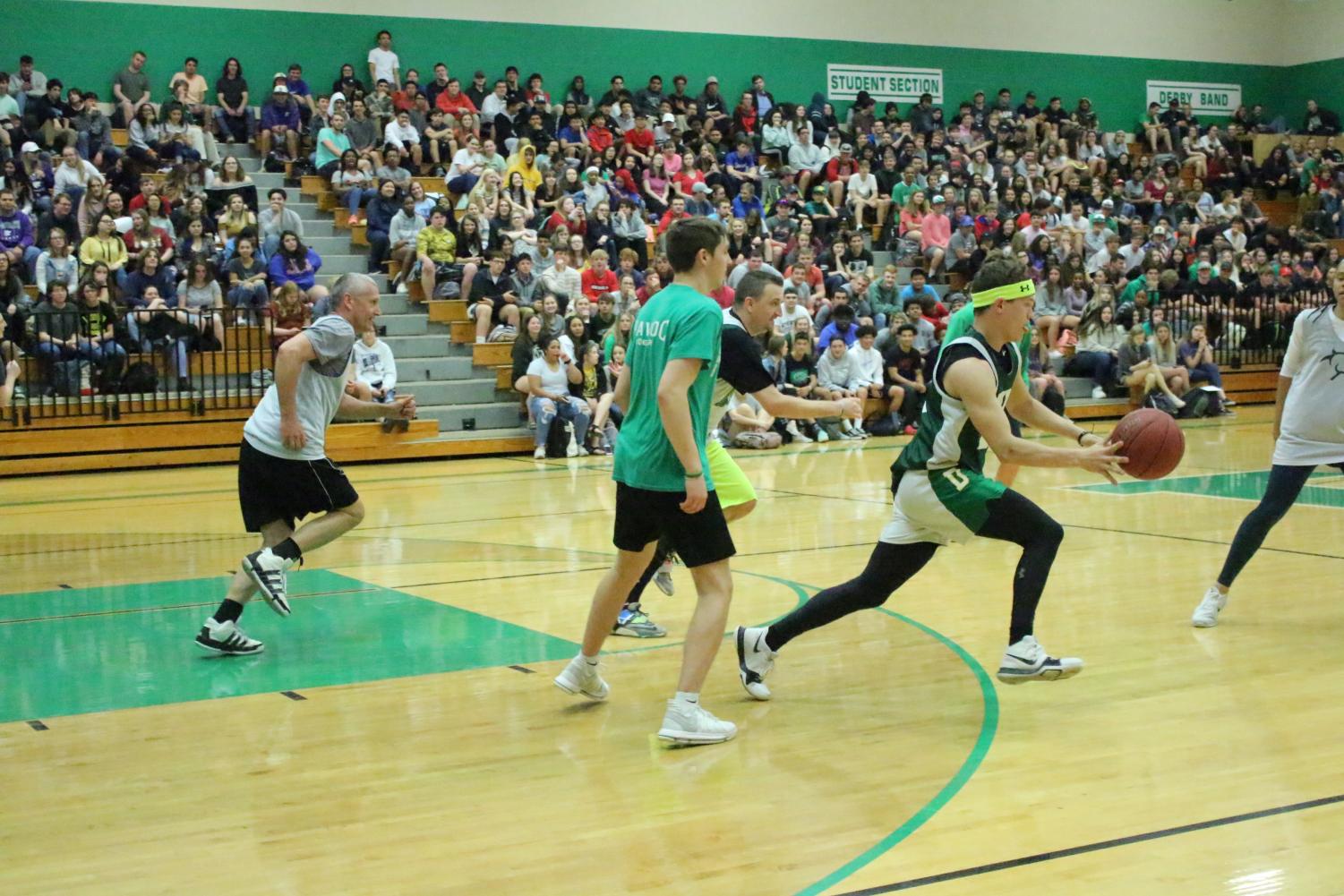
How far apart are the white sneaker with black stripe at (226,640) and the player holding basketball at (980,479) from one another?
8.17 ft

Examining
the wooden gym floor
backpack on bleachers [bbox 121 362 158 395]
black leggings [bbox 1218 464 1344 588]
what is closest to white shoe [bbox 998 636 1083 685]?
the wooden gym floor

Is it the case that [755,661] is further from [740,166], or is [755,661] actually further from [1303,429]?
[740,166]

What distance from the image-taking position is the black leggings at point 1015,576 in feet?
18.4

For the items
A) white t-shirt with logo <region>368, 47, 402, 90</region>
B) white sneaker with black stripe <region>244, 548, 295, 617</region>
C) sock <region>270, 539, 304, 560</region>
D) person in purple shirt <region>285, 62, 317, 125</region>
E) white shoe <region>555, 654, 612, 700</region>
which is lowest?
white shoe <region>555, 654, 612, 700</region>

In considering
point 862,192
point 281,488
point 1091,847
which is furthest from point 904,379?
point 1091,847

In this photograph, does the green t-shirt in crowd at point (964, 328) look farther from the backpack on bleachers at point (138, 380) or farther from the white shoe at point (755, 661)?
the backpack on bleachers at point (138, 380)

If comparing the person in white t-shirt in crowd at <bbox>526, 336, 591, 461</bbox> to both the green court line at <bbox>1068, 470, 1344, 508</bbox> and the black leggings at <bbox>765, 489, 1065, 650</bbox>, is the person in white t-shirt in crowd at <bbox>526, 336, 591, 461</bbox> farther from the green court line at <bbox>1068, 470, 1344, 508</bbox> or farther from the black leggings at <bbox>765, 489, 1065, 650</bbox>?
the black leggings at <bbox>765, 489, 1065, 650</bbox>

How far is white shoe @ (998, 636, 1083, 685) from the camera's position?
5488mm

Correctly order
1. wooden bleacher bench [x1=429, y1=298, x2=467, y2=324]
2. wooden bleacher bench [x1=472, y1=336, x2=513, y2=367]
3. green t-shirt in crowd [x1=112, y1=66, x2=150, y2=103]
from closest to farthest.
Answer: wooden bleacher bench [x1=472, y1=336, x2=513, y2=367], wooden bleacher bench [x1=429, y1=298, x2=467, y2=324], green t-shirt in crowd [x1=112, y1=66, x2=150, y2=103]

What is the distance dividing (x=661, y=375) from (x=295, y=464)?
252 cm

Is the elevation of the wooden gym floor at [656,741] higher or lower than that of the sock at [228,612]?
lower

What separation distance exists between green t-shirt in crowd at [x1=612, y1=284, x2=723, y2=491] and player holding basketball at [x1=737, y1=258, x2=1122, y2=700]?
2.81 feet

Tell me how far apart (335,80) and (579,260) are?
632cm

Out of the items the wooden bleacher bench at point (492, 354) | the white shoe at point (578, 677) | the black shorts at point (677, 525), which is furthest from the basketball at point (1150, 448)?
the wooden bleacher bench at point (492, 354)
